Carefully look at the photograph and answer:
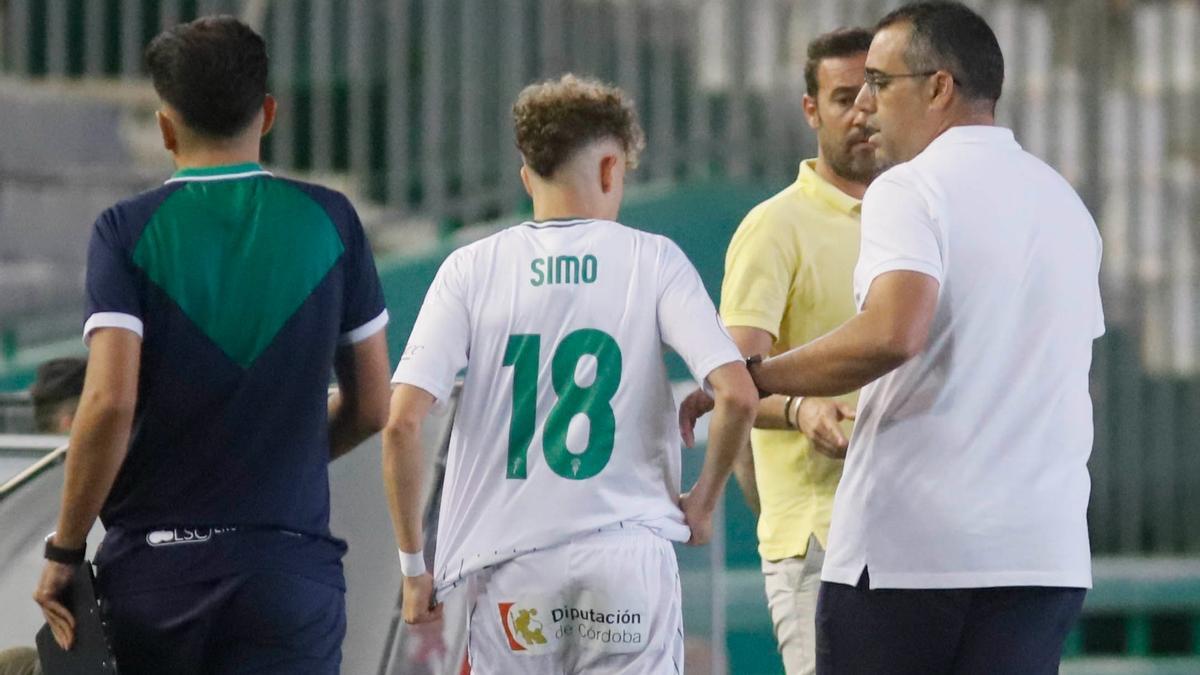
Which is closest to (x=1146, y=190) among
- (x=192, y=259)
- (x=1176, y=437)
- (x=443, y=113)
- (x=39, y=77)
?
(x=1176, y=437)

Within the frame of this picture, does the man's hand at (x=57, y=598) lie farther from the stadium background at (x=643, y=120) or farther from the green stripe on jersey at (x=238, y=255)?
the stadium background at (x=643, y=120)

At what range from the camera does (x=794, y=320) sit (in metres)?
3.07

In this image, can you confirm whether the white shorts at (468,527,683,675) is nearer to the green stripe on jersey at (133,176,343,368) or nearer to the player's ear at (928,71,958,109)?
the green stripe on jersey at (133,176,343,368)

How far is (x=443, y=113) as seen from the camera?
6285mm

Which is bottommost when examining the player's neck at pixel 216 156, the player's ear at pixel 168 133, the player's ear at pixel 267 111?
the player's neck at pixel 216 156

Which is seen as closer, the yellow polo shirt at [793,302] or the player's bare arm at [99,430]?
the player's bare arm at [99,430]

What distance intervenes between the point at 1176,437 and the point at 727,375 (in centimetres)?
413

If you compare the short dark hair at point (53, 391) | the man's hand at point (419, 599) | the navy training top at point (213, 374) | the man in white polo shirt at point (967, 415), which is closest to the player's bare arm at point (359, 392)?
the navy training top at point (213, 374)

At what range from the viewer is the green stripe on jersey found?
2191 mm

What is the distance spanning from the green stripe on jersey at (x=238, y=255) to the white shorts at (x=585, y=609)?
47 centimetres

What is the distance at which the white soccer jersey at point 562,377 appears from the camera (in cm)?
239

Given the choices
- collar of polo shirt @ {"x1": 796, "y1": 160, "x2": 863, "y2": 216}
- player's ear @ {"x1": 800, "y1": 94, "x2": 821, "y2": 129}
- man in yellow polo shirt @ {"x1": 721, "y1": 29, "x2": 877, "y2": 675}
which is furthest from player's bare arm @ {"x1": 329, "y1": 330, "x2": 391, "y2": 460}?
player's ear @ {"x1": 800, "y1": 94, "x2": 821, "y2": 129}

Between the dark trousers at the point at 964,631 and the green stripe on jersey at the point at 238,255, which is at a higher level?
the green stripe on jersey at the point at 238,255

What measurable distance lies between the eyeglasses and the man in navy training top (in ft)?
2.58
